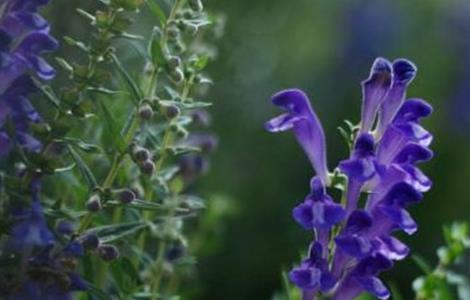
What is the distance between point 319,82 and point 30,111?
4.12 metres

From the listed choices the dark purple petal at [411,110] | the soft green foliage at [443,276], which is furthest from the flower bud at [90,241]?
the soft green foliage at [443,276]

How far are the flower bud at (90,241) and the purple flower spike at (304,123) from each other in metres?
0.32

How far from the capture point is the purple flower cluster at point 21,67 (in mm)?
1539

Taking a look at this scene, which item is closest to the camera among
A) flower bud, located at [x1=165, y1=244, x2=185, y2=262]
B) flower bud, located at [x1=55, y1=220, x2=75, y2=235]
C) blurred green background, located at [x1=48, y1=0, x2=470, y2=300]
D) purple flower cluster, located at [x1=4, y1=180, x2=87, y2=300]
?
purple flower cluster, located at [x1=4, y1=180, x2=87, y2=300]

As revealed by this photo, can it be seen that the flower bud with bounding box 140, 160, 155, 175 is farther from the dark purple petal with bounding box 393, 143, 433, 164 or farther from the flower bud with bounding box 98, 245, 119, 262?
the dark purple petal with bounding box 393, 143, 433, 164

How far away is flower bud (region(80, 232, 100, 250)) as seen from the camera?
162cm

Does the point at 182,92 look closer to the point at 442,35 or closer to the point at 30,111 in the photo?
the point at 30,111

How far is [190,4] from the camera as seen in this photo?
1.77 metres

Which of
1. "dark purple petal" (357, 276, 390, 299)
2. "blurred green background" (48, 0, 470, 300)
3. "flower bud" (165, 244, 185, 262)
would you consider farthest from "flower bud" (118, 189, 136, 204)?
"blurred green background" (48, 0, 470, 300)

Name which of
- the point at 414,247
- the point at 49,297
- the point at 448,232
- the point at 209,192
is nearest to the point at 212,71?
the point at 209,192

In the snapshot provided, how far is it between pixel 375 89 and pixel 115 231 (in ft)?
1.41

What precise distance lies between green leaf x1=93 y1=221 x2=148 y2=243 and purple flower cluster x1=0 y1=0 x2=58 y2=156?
180mm

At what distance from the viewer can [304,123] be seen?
5.90ft

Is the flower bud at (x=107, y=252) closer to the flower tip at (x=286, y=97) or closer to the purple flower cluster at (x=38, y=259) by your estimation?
the purple flower cluster at (x=38, y=259)
